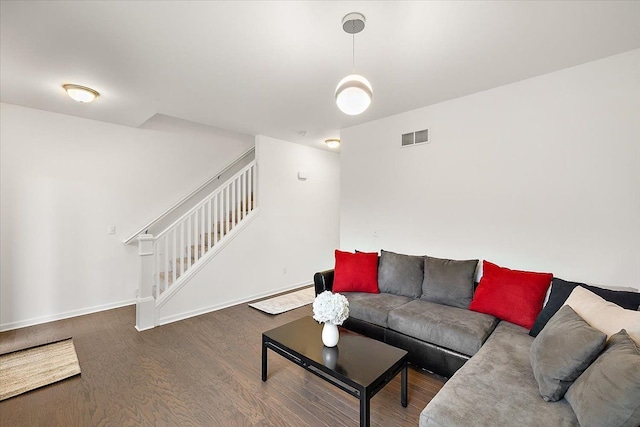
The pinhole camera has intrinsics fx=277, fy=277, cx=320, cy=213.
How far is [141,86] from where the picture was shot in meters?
2.95

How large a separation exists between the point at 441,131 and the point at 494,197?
1.00m

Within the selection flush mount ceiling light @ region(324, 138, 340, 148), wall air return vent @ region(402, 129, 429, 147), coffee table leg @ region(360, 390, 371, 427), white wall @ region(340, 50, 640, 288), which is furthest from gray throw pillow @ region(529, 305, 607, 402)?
flush mount ceiling light @ region(324, 138, 340, 148)

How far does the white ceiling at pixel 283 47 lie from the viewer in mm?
1842

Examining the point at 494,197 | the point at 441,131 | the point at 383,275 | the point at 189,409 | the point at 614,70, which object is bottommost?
the point at 189,409

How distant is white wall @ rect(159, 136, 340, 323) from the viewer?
13.2 ft

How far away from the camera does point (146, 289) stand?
3.43 metres

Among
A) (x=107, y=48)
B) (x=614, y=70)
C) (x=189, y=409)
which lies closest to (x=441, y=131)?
(x=614, y=70)

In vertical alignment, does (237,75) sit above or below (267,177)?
above

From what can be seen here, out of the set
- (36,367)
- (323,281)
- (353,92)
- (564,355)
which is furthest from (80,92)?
(564,355)

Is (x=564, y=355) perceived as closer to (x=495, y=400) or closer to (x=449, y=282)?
(x=495, y=400)

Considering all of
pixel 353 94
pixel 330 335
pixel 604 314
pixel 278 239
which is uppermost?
pixel 353 94

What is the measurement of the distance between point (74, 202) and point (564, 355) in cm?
527

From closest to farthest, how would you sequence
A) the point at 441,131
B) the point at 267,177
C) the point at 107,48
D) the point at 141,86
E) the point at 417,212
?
the point at 107,48
the point at 141,86
the point at 441,131
the point at 417,212
the point at 267,177

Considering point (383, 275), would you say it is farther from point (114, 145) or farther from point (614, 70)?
point (114, 145)
